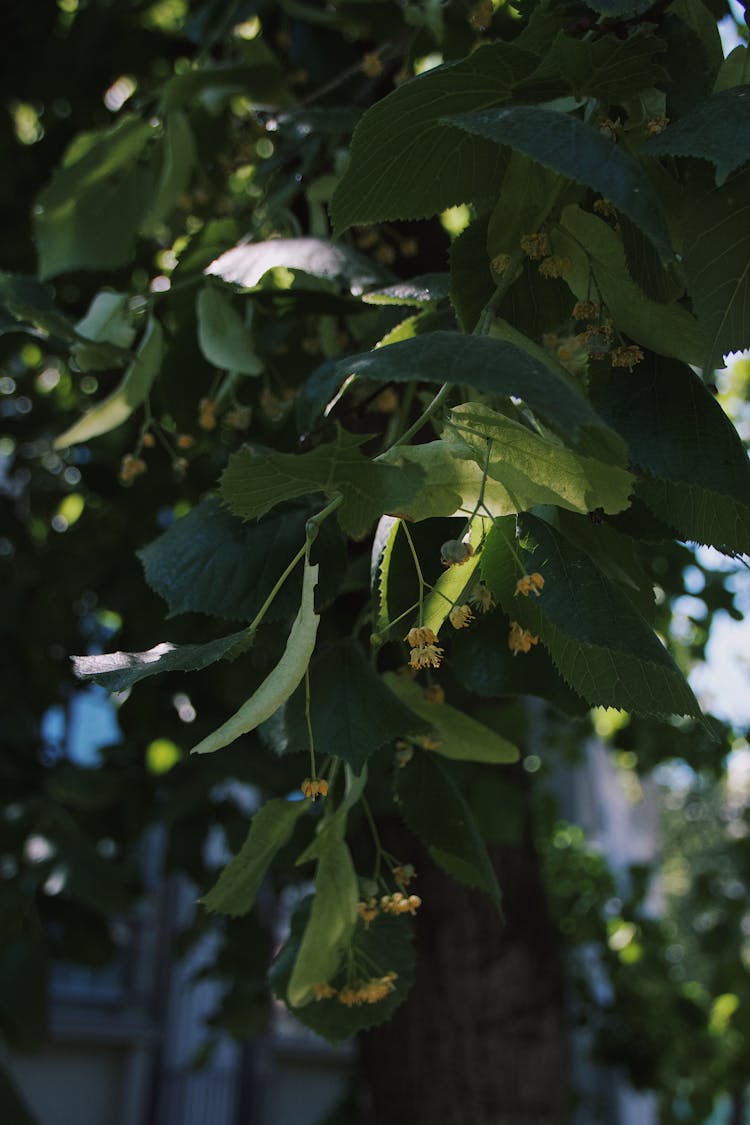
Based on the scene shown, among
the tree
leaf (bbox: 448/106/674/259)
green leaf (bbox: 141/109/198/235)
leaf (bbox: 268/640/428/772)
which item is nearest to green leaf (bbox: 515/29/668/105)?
the tree

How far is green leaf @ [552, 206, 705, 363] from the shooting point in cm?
117

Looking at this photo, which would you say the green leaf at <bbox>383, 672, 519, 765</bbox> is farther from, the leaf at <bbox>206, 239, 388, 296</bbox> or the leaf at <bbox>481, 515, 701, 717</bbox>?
the leaf at <bbox>206, 239, 388, 296</bbox>

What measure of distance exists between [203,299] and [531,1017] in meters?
2.15

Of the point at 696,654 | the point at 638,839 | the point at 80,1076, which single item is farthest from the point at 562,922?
the point at 638,839

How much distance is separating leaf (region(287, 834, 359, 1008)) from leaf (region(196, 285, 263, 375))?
2.30ft

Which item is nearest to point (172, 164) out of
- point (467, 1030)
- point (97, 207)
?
point (97, 207)

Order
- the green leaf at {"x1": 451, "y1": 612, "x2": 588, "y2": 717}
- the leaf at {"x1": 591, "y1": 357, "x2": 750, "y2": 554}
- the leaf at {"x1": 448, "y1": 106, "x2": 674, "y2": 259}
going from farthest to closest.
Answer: the green leaf at {"x1": 451, "y1": 612, "x2": 588, "y2": 717}
the leaf at {"x1": 591, "y1": 357, "x2": 750, "y2": 554}
the leaf at {"x1": 448, "y1": 106, "x2": 674, "y2": 259}

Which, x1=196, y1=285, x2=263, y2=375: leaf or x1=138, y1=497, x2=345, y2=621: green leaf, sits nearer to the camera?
x1=138, y1=497, x2=345, y2=621: green leaf

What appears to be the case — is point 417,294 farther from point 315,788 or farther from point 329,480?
point 315,788

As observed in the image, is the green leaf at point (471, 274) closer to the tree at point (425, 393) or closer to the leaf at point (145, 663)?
A: the tree at point (425, 393)

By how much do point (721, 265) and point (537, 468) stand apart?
0.28 metres

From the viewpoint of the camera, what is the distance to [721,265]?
113 centimetres

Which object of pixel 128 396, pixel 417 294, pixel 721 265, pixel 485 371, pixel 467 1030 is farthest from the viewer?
pixel 467 1030

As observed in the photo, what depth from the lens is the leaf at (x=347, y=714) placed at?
1235 millimetres
